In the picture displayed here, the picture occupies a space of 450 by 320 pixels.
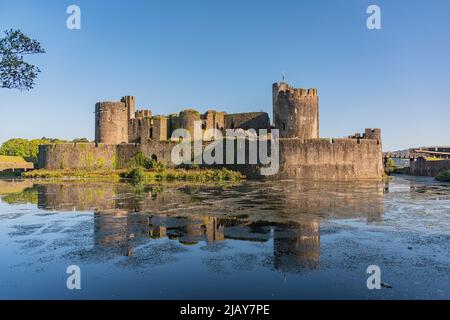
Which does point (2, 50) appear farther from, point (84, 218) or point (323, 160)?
point (323, 160)

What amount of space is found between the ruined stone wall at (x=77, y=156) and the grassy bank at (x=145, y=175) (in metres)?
1.32

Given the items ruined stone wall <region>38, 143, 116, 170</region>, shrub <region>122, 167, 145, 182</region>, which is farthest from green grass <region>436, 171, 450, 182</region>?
ruined stone wall <region>38, 143, 116, 170</region>

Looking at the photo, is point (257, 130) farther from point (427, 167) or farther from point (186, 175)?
point (427, 167)

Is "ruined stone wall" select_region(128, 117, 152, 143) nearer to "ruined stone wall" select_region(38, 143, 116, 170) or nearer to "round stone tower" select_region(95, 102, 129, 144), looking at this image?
"round stone tower" select_region(95, 102, 129, 144)

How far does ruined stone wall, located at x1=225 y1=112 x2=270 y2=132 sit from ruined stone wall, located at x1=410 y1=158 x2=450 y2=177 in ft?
60.8

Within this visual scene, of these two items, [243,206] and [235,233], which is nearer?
[235,233]

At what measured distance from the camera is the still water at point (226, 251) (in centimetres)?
620

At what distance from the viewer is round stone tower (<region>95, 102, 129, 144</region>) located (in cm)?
4388

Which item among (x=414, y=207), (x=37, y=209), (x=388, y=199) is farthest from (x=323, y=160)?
(x=37, y=209)

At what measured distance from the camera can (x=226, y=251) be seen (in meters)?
8.60

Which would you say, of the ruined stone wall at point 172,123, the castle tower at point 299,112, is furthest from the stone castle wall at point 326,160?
the ruined stone wall at point 172,123

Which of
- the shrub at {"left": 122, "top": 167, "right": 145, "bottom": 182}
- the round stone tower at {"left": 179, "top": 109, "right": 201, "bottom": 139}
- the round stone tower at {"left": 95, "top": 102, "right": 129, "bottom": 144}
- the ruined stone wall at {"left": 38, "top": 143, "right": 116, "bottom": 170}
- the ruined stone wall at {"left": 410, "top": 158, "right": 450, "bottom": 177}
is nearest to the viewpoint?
the shrub at {"left": 122, "top": 167, "right": 145, "bottom": 182}

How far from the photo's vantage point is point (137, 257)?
808 centimetres

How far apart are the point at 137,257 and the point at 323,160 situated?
1082 inches
